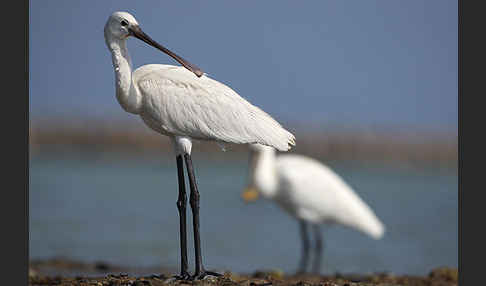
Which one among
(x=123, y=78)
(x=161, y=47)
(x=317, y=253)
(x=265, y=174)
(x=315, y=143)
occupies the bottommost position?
(x=317, y=253)

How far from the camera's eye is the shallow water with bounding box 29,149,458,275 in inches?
592

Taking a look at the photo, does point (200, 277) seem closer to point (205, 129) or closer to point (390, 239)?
point (205, 129)

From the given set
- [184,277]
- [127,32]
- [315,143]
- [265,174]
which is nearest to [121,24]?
[127,32]

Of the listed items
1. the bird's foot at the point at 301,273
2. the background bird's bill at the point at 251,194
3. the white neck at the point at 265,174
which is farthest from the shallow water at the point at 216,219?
Result: the white neck at the point at 265,174

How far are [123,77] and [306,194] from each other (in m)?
7.68

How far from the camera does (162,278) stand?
325 inches

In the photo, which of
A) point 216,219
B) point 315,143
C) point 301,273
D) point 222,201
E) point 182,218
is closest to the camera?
point 182,218

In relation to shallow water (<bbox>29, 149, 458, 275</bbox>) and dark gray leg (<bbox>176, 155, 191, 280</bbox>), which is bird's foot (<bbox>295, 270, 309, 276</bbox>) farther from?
dark gray leg (<bbox>176, 155, 191, 280</bbox>)

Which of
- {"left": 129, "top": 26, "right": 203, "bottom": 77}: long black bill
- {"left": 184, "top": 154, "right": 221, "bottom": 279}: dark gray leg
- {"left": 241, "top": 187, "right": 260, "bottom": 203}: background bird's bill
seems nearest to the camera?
{"left": 129, "top": 26, "right": 203, "bottom": 77}: long black bill

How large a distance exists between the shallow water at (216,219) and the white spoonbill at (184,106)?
18.6ft

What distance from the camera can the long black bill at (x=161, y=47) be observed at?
25.5 ft

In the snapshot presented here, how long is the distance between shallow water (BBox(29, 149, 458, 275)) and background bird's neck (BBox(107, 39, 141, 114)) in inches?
236

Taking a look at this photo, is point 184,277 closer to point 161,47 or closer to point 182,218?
point 182,218

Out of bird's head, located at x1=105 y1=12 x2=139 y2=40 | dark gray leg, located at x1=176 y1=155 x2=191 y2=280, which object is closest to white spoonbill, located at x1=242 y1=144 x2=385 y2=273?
dark gray leg, located at x1=176 y1=155 x2=191 y2=280
